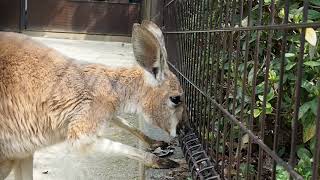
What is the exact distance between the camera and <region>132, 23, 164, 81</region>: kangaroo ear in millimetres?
2830

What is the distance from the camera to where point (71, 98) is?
2.98m

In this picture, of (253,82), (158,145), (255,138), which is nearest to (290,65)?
(253,82)

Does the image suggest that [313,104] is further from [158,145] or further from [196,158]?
[158,145]

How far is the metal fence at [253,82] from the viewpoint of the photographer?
1.63 m

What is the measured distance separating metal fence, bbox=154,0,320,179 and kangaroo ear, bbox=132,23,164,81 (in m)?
0.28

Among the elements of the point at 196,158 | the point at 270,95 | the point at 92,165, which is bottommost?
the point at 92,165

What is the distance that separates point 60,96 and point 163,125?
611mm

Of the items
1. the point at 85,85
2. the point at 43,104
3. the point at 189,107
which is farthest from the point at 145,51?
the point at 189,107

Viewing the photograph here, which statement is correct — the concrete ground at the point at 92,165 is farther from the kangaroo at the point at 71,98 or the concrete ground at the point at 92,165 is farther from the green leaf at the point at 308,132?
the green leaf at the point at 308,132

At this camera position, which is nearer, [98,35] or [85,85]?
[85,85]

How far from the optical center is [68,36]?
11273mm

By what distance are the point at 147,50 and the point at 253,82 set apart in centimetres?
107

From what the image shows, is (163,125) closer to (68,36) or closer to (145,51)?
(145,51)

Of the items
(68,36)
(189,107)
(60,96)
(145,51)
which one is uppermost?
(145,51)
